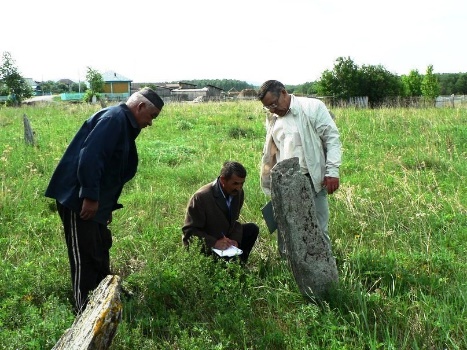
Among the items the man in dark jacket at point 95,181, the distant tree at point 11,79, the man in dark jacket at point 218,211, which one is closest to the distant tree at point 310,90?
the man in dark jacket at point 218,211

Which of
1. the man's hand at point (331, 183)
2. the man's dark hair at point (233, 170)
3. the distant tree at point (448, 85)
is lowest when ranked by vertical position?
the distant tree at point (448, 85)

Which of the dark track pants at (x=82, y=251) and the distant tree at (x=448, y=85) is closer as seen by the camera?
the dark track pants at (x=82, y=251)

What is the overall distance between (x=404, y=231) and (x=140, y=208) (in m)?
3.55

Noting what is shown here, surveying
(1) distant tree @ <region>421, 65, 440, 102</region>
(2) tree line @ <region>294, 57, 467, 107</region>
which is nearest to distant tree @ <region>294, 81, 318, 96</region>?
(2) tree line @ <region>294, 57, 467, 107</region>

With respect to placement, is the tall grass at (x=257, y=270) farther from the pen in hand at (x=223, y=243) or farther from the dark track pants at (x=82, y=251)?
the pen in hand at (x=223, y=243)

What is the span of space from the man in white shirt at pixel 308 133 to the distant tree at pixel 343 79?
30401 millimetres

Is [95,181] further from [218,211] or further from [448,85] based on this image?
[448,85]

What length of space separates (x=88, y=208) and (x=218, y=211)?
1334 mm

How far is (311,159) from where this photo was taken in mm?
4633

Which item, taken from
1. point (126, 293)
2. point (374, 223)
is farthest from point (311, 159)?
point (126, 293)

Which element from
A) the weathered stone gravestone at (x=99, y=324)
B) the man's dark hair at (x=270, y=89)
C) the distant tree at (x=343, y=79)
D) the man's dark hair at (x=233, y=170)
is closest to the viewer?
the weathered stone gravestone at (x=99, y=324)

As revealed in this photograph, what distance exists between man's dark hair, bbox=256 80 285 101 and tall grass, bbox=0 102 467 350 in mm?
1543

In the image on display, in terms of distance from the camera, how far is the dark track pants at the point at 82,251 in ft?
13.5

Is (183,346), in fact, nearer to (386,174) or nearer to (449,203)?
(449,203)
